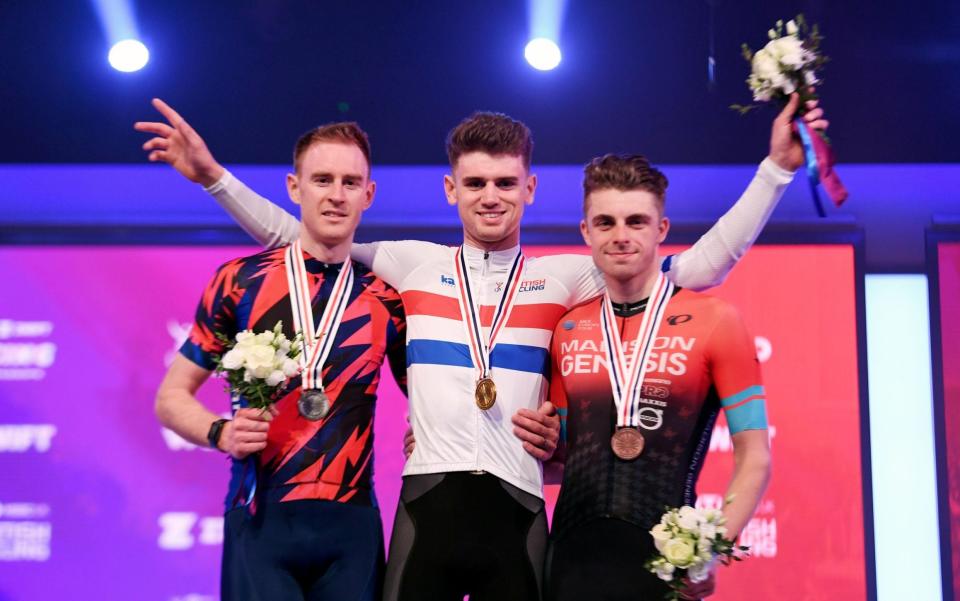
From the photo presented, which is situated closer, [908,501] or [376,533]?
[376,533]

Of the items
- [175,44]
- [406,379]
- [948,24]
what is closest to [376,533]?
[406,379]

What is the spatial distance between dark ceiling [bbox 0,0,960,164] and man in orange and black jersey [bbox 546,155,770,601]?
6.64 feet

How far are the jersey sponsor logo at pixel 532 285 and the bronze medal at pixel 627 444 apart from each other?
550 mm

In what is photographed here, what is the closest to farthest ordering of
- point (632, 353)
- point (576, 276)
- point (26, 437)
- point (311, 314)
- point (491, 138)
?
point (632, 353), point (311, 314), point (491, 138), point (576, 276), point (26, 437)

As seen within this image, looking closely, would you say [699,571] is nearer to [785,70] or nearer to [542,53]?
[785,70]

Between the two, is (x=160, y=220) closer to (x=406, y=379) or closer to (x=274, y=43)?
(x=274, y=43)

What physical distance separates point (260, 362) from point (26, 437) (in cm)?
303

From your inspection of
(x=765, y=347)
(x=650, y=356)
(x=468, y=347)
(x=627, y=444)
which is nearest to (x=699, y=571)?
(x=627, y=444)

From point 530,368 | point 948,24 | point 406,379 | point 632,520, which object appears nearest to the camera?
point 632,520

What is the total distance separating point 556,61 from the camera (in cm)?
511

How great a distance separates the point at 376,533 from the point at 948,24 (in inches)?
151

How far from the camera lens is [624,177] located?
3133 millimetres

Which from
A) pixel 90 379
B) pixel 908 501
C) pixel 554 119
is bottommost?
pixel 908 501

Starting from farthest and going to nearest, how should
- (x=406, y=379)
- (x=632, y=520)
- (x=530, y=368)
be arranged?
1. (x=406, y=379)
2. (x=530, y=368)
3. (x=632, y=520)
